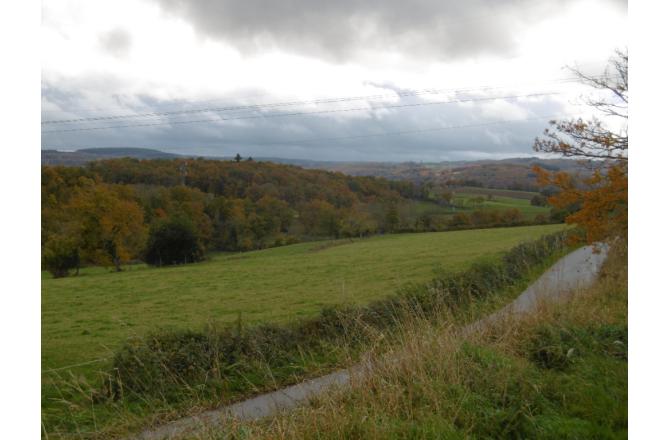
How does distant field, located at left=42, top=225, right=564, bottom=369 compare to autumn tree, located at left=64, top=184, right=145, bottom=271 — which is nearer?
distant field, located at left=42, top=225, right=564, bottom=369

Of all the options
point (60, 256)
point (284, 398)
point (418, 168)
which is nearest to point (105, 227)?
point (60, 256)

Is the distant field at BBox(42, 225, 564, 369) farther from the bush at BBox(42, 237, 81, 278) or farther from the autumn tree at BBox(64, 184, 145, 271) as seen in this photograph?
the autumn tree at BBox(64, 184, 145, 271)

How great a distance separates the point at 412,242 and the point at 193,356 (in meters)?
39.9

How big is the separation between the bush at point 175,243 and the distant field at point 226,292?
5920 millimetres

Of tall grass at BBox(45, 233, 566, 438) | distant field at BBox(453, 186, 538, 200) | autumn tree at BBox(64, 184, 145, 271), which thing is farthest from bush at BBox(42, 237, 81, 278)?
distant field at BBox(453, 186, 538, 200)

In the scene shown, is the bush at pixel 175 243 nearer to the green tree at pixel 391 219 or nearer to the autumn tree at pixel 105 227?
the autumn tree at pixel 105 227

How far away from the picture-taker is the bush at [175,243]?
4897 cm

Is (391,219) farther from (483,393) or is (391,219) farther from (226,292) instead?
(483,393)

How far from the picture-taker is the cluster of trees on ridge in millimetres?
50406

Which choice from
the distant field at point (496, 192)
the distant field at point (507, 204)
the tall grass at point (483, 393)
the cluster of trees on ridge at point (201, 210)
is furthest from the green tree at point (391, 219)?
the tall grass at point (483, 393)

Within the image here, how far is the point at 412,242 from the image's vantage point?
48.4 metres

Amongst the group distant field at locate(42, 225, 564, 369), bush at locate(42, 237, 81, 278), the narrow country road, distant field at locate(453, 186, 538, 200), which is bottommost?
bush at locate(42, 237, 81, 278)

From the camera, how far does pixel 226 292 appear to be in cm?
2723

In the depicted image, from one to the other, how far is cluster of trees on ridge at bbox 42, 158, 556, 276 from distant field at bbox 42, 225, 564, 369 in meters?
12.1
